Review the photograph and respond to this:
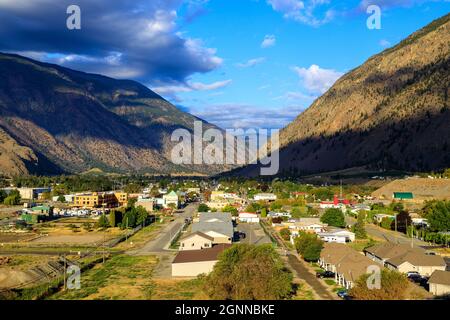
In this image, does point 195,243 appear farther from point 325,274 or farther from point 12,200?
point 12,200

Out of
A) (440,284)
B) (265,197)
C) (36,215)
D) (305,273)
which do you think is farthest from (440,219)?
(36,215)

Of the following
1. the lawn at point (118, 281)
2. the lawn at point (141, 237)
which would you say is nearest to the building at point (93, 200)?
the lawn at point (141, 237)

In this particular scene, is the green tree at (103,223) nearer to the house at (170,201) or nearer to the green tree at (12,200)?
the house at (170,201)

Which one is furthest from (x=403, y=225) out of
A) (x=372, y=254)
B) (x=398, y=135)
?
(x=398, y=135)

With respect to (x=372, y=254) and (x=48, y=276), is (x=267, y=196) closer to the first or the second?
(x=372, y=254)
